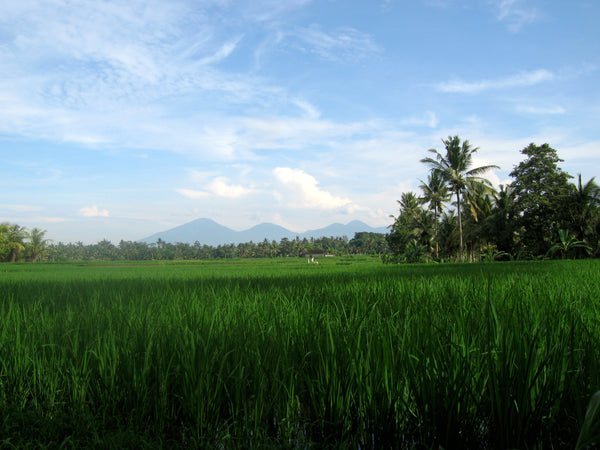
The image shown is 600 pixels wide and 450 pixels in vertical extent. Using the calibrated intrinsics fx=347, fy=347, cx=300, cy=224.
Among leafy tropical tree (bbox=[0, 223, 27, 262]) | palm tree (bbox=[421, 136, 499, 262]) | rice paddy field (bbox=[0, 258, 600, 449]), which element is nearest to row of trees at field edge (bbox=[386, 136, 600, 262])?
palm tree (bbox=[421, 136, 499, 262])

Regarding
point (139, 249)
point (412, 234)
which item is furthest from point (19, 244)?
point (412, 234)

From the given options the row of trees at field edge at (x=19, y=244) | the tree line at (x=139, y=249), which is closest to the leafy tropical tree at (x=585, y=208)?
the tree line at (x=139, y=249)

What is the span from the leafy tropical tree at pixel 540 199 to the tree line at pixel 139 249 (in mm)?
15643

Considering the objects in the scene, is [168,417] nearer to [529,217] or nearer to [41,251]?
[529,217]

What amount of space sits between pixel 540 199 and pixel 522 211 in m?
1.75

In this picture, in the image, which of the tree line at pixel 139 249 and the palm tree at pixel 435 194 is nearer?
the palm tree at pixel 435 194

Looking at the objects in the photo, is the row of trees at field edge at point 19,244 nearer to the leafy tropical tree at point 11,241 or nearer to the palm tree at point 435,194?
the leafy tropical tree at point 11,241

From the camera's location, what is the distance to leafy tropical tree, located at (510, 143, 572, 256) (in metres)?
21.1

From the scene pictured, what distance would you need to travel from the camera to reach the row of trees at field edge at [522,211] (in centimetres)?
2039

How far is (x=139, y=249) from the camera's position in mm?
59906

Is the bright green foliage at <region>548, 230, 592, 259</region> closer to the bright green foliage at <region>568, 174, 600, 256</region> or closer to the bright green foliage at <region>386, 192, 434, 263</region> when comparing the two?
the bright green foliage at <region>568, 174, 600, 256</region>

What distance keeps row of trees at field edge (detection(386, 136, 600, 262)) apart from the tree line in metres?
11.0

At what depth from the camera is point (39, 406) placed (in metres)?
1.67

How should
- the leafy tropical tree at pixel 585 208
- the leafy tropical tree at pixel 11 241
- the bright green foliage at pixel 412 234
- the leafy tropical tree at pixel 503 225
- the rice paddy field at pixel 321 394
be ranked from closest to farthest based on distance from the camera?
the rice paddy field at pixel 321 394, the leafy tropical tree at pixel 585 208, the leafy tropical tree at pixel 503 225, the bright green foliage at pixel 412 234, the leafy tropical tree at pixel 11 241
